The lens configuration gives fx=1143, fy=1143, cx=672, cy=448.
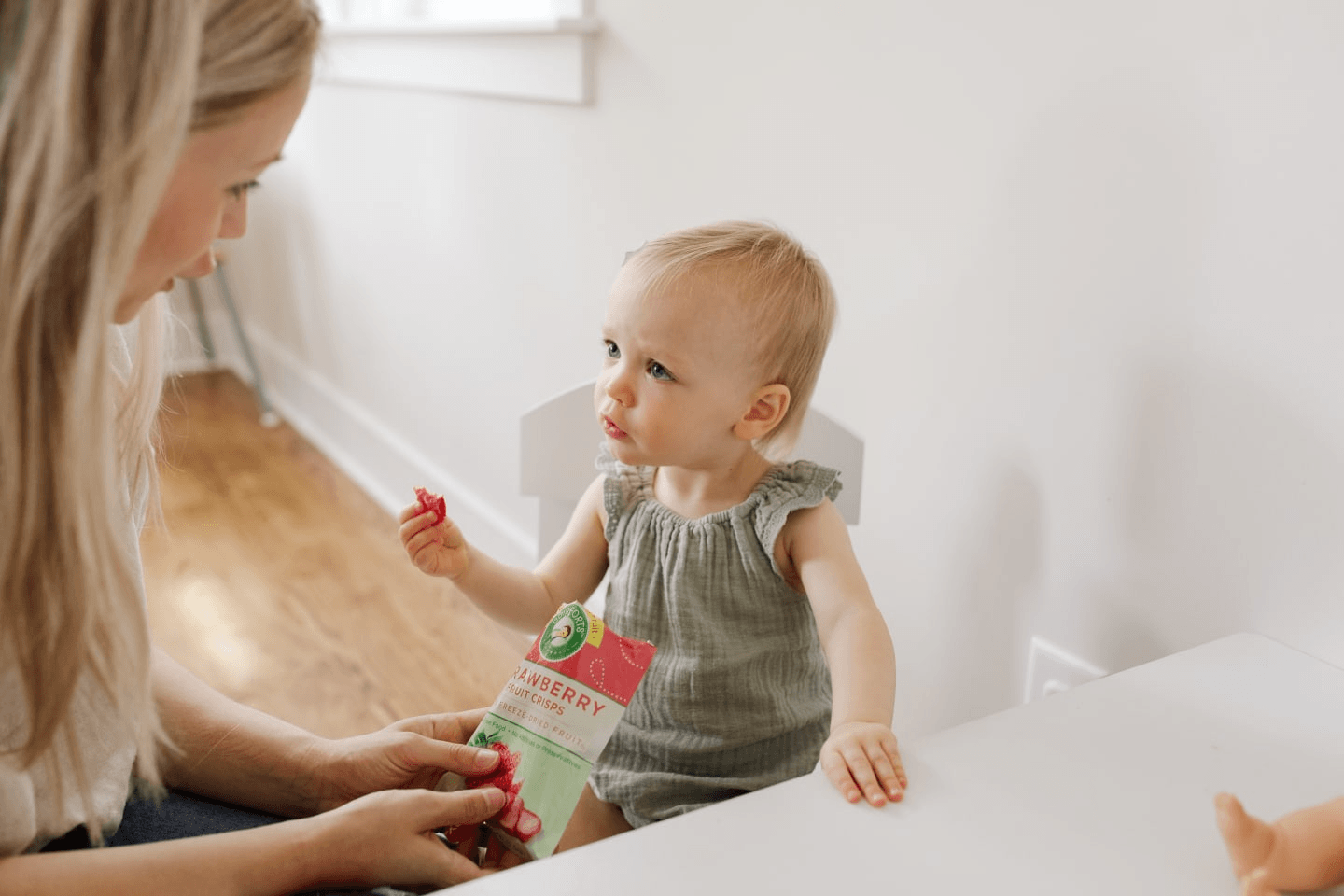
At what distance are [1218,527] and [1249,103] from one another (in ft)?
1.01

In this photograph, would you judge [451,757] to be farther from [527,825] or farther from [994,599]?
[994,599]

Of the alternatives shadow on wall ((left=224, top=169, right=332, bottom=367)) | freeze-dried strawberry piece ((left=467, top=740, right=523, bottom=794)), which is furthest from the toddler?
shadow on wall ((left=224, top=169, right=332, bottom=367))

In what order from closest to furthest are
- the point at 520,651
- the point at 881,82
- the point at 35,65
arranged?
the point at 35,65 → the point at 881,82 → the point at 520,651

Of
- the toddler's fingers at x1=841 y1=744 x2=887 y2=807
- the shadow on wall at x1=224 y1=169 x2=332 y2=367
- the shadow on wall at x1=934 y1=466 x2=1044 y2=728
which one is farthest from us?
the shadow on wall at x1=224 y1=169 x2=332 y2=367

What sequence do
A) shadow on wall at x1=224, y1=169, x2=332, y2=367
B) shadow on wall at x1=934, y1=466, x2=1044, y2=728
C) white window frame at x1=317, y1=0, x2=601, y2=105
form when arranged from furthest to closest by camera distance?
1. shadow on wall at x1=224, y1=169, x2=332, y2=367
2. white window frame at x1=317, y1=0, x2=601, y2=105
3. shadow on wall at x1=934, y1=466, x2=1044, y2=728

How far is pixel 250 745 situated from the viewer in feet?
2.82

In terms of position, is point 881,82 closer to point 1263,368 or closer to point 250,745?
point 1263,368

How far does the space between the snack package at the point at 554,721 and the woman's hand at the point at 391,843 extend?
39 mm

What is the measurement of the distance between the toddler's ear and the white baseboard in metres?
1.02

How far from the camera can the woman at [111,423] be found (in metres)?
0.50

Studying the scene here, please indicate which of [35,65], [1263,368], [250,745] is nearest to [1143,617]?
[1263,368]

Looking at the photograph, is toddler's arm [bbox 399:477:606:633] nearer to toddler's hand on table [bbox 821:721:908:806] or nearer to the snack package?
the snack package

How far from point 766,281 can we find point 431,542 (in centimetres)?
37

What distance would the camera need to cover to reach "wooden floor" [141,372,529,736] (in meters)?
1.79
